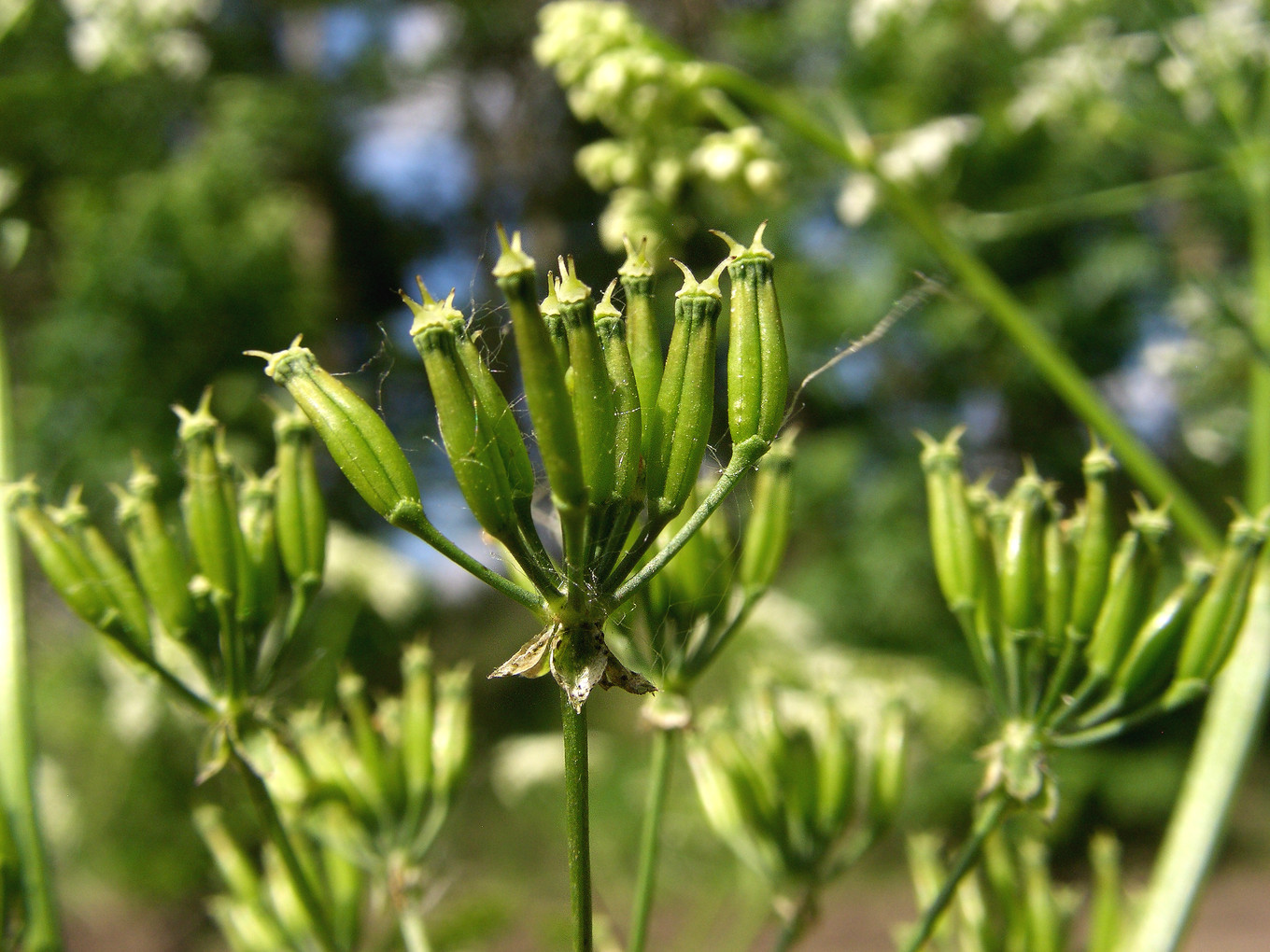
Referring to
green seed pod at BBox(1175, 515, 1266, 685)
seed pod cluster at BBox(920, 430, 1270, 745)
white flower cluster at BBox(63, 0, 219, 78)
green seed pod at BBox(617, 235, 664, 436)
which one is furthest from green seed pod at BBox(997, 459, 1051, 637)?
white flower cluster at BBox(63, 0, 219, 78)

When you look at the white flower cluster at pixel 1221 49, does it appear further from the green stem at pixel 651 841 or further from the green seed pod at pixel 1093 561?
the green stem at pixel 651 841

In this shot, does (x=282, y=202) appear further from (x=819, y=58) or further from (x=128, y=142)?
(x=819, y=58)

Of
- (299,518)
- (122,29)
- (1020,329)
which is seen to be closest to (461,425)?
(299,518)

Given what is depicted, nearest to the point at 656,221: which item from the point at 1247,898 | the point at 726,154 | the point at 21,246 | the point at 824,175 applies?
the point at 726,154

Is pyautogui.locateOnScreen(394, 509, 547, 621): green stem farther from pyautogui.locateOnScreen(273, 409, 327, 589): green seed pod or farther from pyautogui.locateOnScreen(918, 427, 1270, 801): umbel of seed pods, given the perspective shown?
pyautogui.locateOnScreen(918, 427, 1270, 801): umbel of seed pods

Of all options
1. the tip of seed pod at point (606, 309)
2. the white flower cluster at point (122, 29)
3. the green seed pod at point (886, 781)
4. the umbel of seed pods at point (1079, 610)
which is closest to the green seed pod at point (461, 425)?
the tip of seed pod at point (606, 309)
